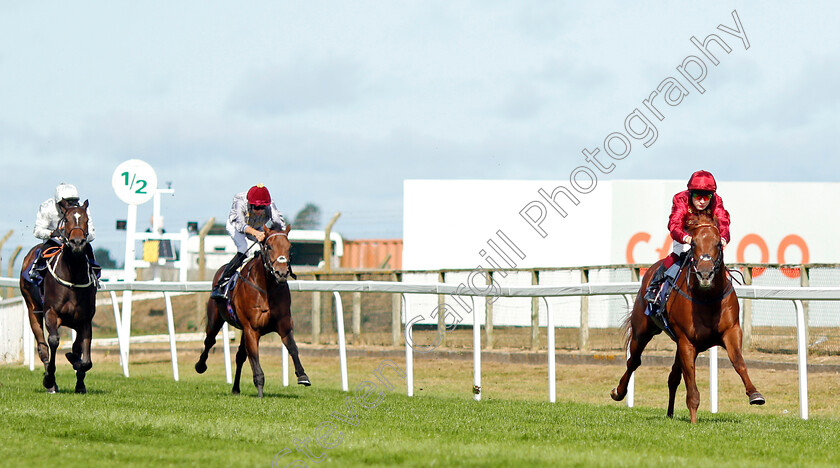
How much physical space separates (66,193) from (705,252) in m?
6.59

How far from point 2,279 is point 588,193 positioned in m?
13.4

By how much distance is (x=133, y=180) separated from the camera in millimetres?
17406

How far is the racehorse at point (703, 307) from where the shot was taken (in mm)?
8203

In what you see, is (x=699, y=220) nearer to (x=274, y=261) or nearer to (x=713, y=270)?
(x=713, y=270)

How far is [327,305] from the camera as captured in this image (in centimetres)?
2289

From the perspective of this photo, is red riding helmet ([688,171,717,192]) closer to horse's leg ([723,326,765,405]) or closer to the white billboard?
horse's leg ([723,326,765,405])

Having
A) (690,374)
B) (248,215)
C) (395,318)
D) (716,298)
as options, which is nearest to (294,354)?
(248,215)

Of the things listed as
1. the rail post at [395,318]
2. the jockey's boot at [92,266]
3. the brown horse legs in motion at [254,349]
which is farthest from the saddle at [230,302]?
the rail post at [395,318]

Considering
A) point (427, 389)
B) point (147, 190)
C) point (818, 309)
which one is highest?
point (147, 190)

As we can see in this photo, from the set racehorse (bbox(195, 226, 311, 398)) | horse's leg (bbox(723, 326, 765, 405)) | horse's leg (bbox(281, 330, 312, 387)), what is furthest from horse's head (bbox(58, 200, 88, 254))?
horse's leg (bbox(723, 326, 765, 405))

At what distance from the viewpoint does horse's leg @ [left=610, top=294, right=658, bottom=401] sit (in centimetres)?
954

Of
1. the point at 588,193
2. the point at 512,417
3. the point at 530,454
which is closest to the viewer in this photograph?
the point at 530,454

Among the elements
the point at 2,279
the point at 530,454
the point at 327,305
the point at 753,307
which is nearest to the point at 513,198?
the point at 327,305

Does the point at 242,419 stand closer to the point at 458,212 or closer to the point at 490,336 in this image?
the point at 490,336
